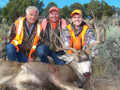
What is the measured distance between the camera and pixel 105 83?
4941 millimetres

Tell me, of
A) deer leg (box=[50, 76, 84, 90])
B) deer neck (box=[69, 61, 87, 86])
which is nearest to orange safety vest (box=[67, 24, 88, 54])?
deer neck (box=[69, 61, 87, 86])

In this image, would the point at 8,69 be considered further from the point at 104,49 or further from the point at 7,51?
the point at 104,49

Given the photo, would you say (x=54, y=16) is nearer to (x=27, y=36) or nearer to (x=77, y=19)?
(x=77, y=19)

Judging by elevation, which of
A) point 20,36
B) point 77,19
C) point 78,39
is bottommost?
point 78,39

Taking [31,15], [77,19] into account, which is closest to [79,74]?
[77,19]

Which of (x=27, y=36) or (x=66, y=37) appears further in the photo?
(x=27, y=36)

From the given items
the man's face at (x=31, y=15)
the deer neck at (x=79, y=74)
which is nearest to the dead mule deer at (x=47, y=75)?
the deer neck at (x=79, y=74)

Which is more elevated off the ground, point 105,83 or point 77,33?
point 77,33

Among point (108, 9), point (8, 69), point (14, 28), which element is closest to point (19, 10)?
point (108, 9)

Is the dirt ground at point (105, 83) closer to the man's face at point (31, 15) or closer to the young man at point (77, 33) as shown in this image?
the young man at point (77, 33)

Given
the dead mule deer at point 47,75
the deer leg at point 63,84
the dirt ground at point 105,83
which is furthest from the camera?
the dirt ground at point 105,83

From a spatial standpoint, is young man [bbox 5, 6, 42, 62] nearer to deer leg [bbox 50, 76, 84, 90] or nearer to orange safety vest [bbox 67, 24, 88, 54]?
orange safety vest [bbox 67, 24, 88, 54]

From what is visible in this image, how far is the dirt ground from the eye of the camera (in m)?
4.55

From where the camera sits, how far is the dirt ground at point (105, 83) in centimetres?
455
